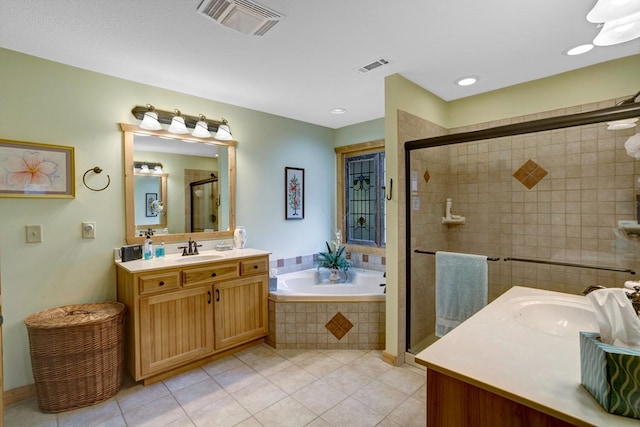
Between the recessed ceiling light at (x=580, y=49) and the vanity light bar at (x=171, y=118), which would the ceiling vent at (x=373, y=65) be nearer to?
the recessed ceiling light at (x=580, y=49)

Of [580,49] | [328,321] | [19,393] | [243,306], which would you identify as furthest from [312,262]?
[580,49]

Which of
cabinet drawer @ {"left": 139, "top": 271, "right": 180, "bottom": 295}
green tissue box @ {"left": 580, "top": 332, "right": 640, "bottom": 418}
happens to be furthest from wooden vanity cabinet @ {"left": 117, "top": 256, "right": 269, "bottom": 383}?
green tissue box @ {"left": 580, "top": 332, "right": 640, "bottom": 418}

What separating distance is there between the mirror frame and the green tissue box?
2.86 metres

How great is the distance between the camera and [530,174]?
2.64 meters

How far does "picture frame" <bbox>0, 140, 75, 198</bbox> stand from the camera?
2.00 metres

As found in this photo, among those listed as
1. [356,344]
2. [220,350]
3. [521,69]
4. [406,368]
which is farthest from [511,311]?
[220,350]

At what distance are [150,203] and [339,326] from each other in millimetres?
2012

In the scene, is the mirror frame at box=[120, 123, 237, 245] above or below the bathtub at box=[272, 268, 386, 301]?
above

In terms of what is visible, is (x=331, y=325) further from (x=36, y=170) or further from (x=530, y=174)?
(x=36, y=170)

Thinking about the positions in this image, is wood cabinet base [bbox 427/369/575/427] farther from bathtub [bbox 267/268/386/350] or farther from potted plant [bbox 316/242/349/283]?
potted plant [bbox 316/242/349/283]

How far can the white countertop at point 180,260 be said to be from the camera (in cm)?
222

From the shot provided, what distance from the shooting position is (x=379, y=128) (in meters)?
3.67

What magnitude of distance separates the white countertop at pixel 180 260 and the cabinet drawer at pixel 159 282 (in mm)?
63

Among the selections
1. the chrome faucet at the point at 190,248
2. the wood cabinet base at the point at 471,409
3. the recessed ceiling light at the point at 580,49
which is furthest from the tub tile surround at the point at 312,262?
the wood cabinet base at the point at 471,409
